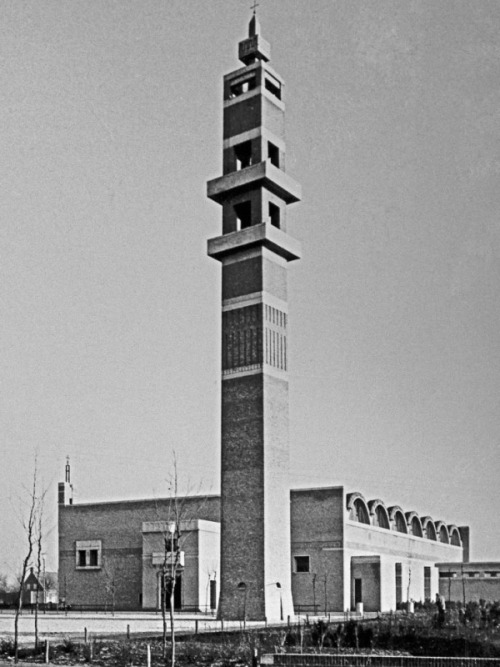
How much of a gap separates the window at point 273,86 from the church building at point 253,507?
2.6 inches

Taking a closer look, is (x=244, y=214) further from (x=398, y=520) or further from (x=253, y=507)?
(x=398, y=520)

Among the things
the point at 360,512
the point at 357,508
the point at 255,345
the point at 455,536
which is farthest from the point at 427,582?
the point at 255,345

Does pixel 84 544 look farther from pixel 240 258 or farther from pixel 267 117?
pixel 267 117

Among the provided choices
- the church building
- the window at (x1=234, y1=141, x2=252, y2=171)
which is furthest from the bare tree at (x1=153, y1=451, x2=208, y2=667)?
the window at (x1=234, y1=141, x2=252, y2=171)

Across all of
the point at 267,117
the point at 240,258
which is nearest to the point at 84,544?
the point at 240,258

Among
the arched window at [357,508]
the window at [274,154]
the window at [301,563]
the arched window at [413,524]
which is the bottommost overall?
the window at [301,563]

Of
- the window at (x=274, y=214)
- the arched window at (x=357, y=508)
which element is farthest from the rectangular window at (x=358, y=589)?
the window at (x=274, y=214)

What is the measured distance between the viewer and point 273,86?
54594 mm

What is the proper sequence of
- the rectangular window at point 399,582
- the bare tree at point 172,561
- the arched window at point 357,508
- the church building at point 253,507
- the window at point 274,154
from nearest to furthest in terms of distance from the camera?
the bare tree at point 172,561
the church building at point 253,507
the window at point 274,154
the arched window at point 357,508
the rectangular window at point 399,582

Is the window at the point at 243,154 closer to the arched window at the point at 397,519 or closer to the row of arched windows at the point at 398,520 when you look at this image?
the row of arched windows at the point at 398,520

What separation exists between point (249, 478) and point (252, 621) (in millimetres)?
7031

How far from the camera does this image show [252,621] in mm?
46719

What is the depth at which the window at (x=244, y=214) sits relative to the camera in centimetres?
5291

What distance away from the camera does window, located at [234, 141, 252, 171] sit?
175 feet
